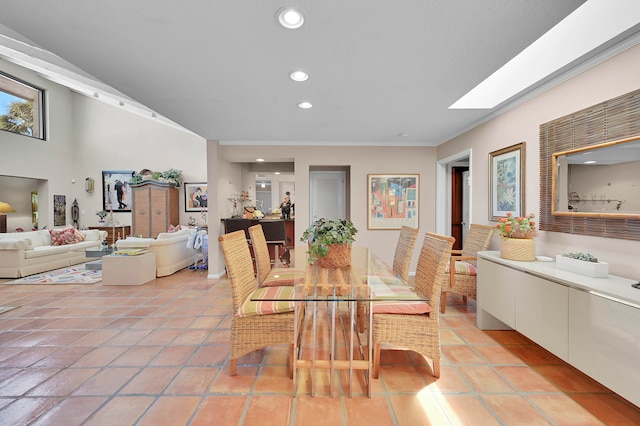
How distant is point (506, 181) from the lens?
292 centimetres

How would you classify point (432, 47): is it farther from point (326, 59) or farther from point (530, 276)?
point (530, 276)

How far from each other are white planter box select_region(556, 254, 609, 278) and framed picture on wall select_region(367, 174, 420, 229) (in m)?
2.54

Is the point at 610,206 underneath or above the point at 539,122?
underneath

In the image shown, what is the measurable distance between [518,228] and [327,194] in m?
3.71

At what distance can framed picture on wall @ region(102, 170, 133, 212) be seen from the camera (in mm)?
8086

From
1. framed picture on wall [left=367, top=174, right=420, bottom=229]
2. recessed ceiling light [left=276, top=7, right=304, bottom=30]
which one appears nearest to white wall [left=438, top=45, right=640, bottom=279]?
framed picture on wall [left=367, top=174, right=420, bottom=229]

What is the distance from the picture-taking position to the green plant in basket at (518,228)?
2299 mm

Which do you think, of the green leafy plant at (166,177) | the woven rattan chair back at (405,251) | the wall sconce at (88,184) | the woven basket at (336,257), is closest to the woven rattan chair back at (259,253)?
the woven basket at (336,257)

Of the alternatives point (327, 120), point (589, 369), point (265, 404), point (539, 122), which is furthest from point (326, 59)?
point (589, 369)

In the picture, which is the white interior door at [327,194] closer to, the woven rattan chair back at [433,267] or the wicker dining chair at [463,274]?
the wicker dining chair at [463,274]

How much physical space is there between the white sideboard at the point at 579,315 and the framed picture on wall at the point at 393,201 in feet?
7.15

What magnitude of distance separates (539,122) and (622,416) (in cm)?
224

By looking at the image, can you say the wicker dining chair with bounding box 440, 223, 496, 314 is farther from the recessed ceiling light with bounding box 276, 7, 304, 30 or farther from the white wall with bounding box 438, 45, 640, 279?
the recessed ceiling light with bounding box 276, 7, 304, 30

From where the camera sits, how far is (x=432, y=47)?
5.87 ft
